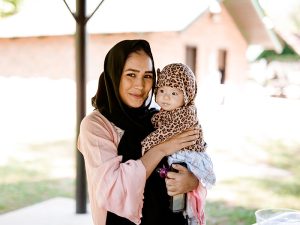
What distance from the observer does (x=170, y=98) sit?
6.14ft

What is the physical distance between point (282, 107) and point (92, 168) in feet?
40.1

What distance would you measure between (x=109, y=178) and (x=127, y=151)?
0.16 meters

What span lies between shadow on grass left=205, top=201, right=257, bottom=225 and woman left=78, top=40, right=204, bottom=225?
10.5ft

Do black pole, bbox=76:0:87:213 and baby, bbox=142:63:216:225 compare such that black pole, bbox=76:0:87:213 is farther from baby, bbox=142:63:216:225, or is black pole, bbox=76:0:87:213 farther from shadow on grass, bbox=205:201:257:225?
baby, bbox=142:63:216:225

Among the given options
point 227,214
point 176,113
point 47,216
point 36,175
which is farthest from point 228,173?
point 176,113

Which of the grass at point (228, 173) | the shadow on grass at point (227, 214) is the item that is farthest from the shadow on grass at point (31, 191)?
the shadow on grass at point (227, 214)

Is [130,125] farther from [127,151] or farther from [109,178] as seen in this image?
[109,178]

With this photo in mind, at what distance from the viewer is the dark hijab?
1836 mm

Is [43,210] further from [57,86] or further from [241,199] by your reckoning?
[57,86]

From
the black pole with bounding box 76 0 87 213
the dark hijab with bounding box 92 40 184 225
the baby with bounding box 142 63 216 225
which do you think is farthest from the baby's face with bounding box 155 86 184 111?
the black pole with bounding box 76 0 87 213

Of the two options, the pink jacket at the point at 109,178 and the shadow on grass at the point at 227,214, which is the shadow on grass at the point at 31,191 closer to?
the shadow on grass at the point at 227,214

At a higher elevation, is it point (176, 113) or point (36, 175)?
point (176, 113)

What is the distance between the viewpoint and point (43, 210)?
4715 mm

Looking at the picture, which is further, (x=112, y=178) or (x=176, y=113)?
(x=176, y=113)
